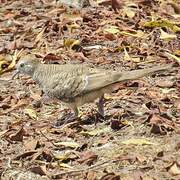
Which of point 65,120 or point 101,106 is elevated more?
point 101,106

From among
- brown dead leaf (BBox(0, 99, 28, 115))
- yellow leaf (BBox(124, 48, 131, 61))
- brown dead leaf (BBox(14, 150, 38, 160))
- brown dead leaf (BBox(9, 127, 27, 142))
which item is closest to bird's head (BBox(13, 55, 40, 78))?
brown dead leaf (BBox(0, 99, 28, 115))

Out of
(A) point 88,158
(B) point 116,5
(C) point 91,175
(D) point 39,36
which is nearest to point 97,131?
(A) point 88,158

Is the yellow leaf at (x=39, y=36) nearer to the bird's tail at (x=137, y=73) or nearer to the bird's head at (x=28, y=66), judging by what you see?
the bird's head at (x=28, y=66)

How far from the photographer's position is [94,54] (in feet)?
31.7

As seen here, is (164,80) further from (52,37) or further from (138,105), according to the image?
(52,37)

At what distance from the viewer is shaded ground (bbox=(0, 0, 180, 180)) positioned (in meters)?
6.47

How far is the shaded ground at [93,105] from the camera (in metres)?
6.47

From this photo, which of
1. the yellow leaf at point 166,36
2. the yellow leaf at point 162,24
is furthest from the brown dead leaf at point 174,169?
the yellow leaf at point 162,24

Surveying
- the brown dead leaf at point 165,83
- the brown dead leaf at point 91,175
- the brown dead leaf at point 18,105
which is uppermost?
the brown dead leaf at point 91,175

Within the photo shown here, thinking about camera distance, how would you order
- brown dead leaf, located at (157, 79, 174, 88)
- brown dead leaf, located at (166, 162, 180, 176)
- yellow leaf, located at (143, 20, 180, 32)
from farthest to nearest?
yellow leaf, located at (143, 20, 180, 32), brown dead leaf, located at (157, 79, 174, 88), brown dead leaf, located at (166, 162, 180, 176)

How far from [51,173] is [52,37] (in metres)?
4.18

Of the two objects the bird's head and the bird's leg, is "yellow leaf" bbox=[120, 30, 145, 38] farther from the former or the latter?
the bird's leg

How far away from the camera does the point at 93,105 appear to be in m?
8.35

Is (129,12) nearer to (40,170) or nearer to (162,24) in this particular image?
(162,24)
